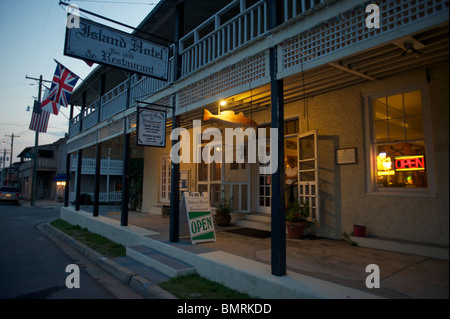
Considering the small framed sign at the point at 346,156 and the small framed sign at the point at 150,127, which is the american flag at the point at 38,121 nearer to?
the small framed sign at the point at 150,127

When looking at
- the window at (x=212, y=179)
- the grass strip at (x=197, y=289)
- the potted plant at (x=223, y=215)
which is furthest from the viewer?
the window at (x=212, y=179)

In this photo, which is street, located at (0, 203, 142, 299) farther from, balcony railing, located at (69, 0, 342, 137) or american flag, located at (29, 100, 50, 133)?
american flag, located at (29, 100, 50, 133)

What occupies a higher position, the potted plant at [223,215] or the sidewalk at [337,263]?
the potted plant at [223,215]

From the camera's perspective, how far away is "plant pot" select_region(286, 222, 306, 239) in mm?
6492

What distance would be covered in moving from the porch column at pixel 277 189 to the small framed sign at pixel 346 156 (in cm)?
250

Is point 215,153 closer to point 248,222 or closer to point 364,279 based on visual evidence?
point 248,222

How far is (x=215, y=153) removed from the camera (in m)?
10.2

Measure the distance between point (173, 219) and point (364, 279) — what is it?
13.4 feet

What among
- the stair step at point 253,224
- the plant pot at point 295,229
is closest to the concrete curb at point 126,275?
the plant pot at point 295,229

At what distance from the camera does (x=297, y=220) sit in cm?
658

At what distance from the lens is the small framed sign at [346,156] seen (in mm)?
6047

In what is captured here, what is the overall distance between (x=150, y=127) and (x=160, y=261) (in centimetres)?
320

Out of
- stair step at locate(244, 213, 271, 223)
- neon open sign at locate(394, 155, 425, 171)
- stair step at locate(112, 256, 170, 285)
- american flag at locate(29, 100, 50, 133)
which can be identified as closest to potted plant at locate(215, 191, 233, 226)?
stair step at locate(244, 213, 271, 223)

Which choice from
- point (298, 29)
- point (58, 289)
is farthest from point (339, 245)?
point (58, 289)
